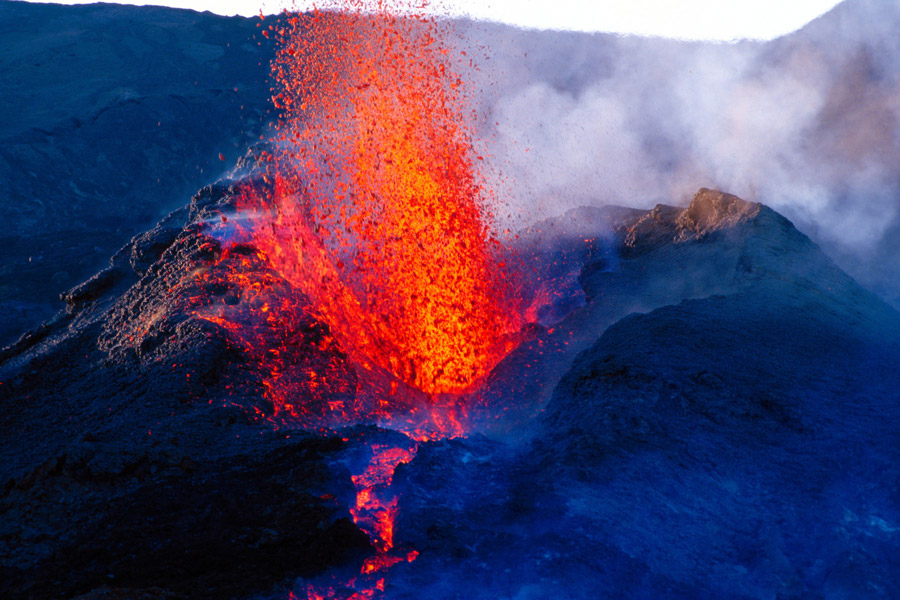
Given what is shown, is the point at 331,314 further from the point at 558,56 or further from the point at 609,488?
the point at 558,56

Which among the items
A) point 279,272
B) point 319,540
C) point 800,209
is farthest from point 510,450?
point 800,209

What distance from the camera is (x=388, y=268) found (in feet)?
21.1

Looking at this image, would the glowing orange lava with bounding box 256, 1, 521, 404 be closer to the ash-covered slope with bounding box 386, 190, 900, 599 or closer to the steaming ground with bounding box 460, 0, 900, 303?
the ash-covered slope with bounding box 386, 190, 900, 599

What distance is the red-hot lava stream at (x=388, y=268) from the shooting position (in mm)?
4301

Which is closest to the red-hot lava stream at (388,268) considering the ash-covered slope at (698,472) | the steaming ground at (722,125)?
the ash-covered slope at (698,472)

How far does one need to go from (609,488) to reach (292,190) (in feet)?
17.8

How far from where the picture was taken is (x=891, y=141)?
32.0 ft

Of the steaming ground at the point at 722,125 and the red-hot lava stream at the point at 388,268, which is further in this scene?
the steaming ground at the point at 722,125

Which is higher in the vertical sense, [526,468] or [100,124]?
[100,124]

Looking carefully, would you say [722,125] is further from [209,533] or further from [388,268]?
[209,533]

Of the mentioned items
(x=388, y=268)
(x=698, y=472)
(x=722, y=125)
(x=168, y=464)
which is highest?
(x=722, y=125)

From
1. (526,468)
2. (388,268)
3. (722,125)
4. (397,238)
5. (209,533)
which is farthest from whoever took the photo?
(722,125)

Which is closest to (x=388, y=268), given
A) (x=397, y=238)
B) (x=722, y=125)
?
(x=397, y=238)

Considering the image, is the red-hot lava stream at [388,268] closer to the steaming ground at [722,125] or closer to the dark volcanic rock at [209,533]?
the dark volcanic rock at [209,533]
